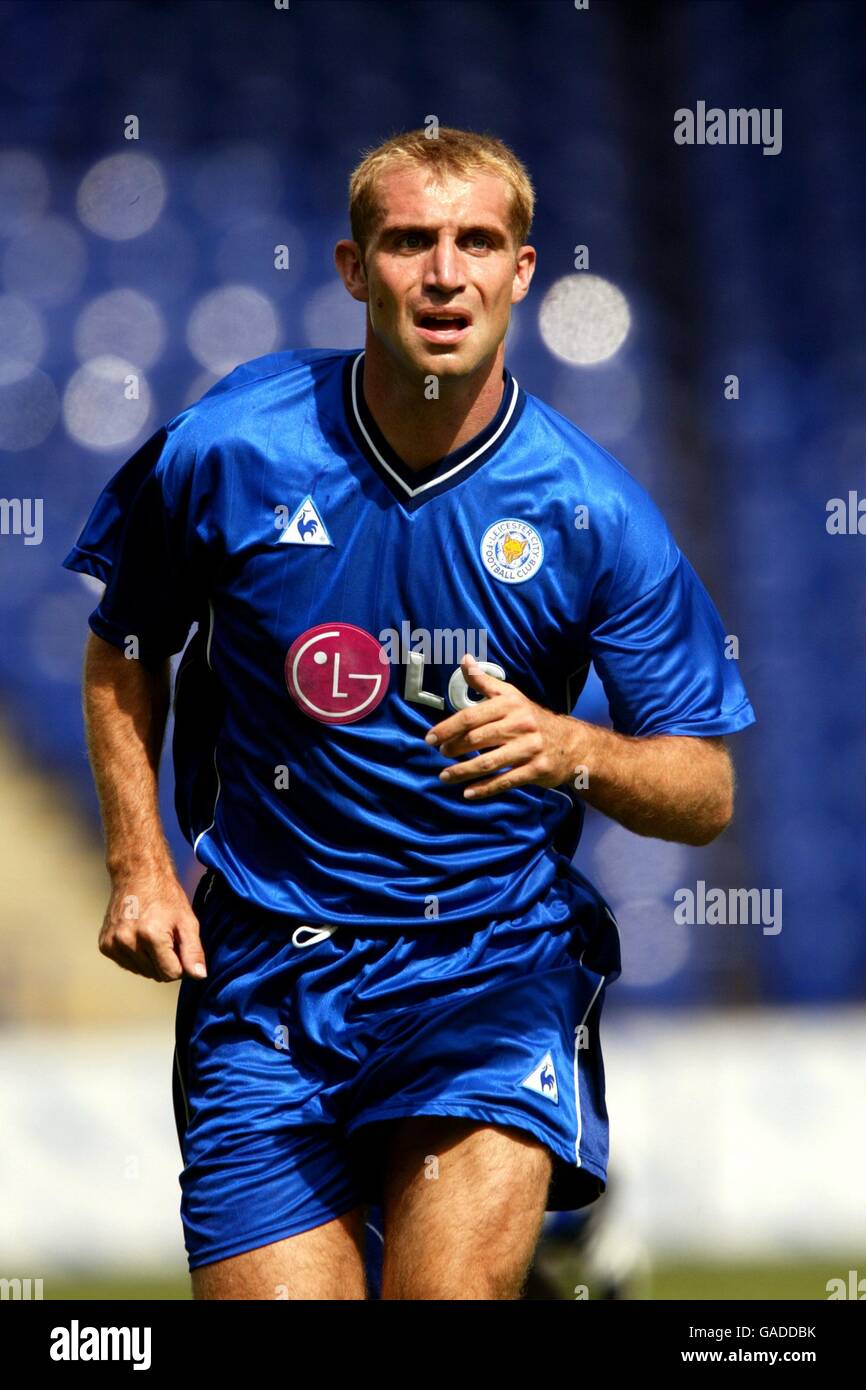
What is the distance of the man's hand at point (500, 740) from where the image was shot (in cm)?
202

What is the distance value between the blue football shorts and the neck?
57cm

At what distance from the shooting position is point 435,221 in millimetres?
2340

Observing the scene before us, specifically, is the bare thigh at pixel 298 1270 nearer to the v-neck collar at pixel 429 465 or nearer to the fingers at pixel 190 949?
the fingers at pixel 190 949

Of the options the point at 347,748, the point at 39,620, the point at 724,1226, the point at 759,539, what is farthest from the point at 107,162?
the point at 724,1226

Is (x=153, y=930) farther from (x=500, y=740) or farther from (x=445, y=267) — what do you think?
(x=445, y=267)

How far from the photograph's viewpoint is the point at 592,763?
7.24 ft

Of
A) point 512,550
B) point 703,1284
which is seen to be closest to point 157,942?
point 512,550

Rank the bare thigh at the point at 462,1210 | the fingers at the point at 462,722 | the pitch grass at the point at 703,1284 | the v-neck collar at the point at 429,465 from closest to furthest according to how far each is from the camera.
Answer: the fingers at the point at 462,722 < the bare thigh at the point at 462,1210 < the v-neck collar at the point at 429,465 < the pitch grass at the point at 703,1284

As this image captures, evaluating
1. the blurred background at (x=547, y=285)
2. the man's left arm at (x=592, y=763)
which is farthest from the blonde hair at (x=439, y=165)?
the blurred background at (x=547, y=285)

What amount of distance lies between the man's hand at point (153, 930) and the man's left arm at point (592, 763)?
40 cm

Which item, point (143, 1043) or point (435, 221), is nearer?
point (435, 221)

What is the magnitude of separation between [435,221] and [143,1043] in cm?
210

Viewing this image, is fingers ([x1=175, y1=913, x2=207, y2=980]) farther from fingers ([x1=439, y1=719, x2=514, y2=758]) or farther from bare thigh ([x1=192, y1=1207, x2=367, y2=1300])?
fingers ([x1=439, y1=719, x2=514, y2=758])
